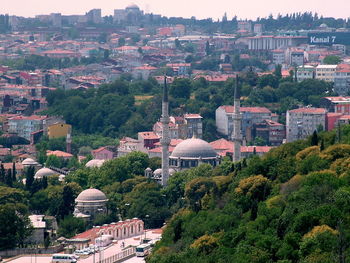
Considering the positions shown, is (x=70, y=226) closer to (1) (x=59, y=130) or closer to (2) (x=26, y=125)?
(1) (x=59, y=130)

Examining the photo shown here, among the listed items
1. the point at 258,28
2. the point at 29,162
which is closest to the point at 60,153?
the point at 29,162

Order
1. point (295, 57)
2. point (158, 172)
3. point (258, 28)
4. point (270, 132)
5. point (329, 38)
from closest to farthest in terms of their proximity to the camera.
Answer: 1. point (158, 172)
2. point (270, 132)
3. point (295, 57)
4. point (329, 38)
5. point (258, 28)

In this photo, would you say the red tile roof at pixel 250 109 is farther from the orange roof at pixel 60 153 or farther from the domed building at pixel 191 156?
the domed building at pixel 191 156

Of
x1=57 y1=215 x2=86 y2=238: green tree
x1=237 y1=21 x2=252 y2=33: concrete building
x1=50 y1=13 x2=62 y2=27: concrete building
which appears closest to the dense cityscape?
x1=57 y1=215 x2=86 y2=238: green tree

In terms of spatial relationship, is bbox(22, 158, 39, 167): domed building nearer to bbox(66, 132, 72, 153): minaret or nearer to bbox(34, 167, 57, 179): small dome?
bbox(34, 167, 57, 179): small dome

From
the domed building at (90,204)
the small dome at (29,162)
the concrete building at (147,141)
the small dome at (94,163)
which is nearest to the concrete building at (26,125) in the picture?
the concrete building at (147,141)

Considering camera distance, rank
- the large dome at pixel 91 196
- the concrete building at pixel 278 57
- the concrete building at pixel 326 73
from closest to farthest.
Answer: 1. the large dome at pixel 91 196
2. the concrete building at pixel 326 73
3. the concrete building at pixel 278 57
